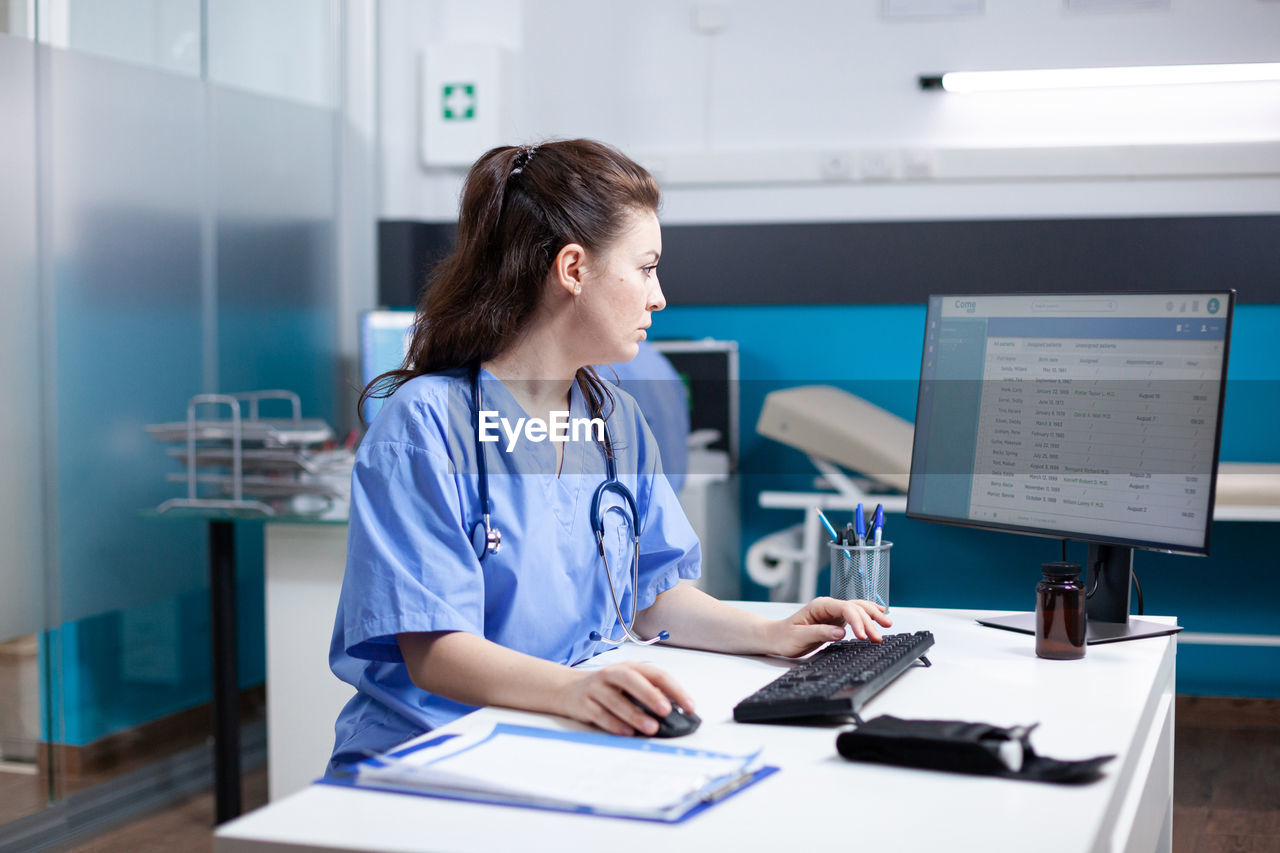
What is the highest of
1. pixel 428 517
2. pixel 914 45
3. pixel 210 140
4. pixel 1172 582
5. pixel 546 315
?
pixel 914 45

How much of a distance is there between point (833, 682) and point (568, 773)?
303 millimetres

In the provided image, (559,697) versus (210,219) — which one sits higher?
(210,219)

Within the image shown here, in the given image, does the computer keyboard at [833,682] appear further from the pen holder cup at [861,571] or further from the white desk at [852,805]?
the pen holder cup at [861,571]

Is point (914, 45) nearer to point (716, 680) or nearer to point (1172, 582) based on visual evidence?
point (1172, 582)

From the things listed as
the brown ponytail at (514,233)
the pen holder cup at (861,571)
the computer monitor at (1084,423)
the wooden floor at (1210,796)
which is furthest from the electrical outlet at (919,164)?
the brown ponytail at (514,233)

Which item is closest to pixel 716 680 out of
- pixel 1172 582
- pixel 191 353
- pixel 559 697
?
pixel 559 697

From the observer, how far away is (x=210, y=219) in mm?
3176

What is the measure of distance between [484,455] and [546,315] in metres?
0.21

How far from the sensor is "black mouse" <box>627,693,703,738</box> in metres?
1.02

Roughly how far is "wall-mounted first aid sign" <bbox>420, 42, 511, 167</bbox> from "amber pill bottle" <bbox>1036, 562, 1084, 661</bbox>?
2.91m

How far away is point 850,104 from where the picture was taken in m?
3.75

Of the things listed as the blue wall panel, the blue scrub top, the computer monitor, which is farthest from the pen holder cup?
the blue wall panel

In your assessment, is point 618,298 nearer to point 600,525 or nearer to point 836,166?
point 600,525

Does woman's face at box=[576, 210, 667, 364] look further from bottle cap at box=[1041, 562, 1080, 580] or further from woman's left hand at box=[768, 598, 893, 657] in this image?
bottle cap at box=[1041, 562, 1080, 580]
